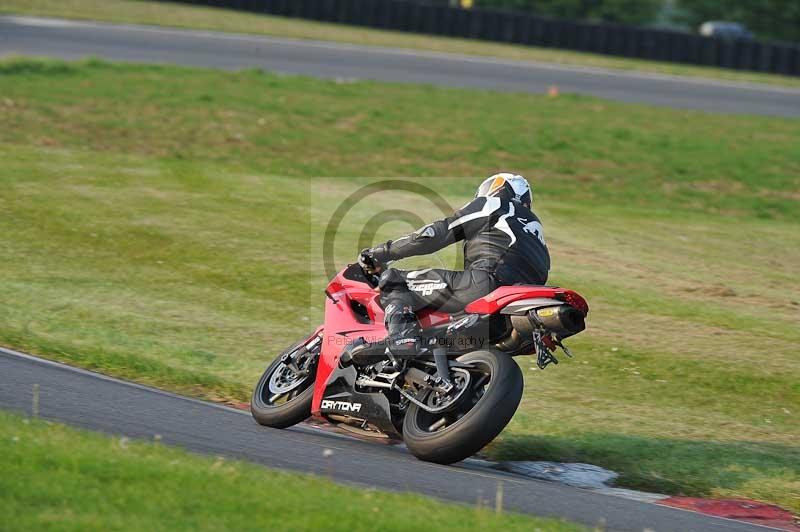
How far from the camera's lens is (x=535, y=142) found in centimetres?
2180

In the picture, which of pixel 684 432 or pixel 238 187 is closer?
pixel 684 432

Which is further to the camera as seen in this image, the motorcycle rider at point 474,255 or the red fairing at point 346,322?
the red fairing at point 346,322

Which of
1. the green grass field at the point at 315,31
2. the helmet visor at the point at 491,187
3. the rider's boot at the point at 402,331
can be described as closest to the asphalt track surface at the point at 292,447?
the rider's boot at the point at 402,331

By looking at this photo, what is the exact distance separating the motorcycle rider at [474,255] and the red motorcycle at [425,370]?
4.6 inches

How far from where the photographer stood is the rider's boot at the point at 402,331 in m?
7.13

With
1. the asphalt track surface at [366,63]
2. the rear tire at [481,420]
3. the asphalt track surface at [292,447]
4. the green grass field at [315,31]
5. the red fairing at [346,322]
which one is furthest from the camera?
the green grass field at [315,31]

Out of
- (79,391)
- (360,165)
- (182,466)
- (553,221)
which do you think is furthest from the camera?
(360,165)

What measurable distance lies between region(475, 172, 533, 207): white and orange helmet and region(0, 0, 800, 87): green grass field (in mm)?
26642

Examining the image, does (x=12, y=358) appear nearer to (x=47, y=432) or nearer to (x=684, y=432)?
(x=47, y=432)

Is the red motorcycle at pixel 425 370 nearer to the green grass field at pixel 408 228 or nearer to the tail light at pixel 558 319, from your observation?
the tail light at pixel 558 319

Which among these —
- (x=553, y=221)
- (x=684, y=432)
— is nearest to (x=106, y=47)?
(x=553, y=221)

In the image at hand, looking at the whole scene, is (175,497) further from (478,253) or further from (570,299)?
(478,253)

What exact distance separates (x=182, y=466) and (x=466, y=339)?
2022mm

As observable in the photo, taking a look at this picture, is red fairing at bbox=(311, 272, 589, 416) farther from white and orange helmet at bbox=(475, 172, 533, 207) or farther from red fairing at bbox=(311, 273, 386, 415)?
white and orange helmet at bbox=(475, 172, 533, 207)
